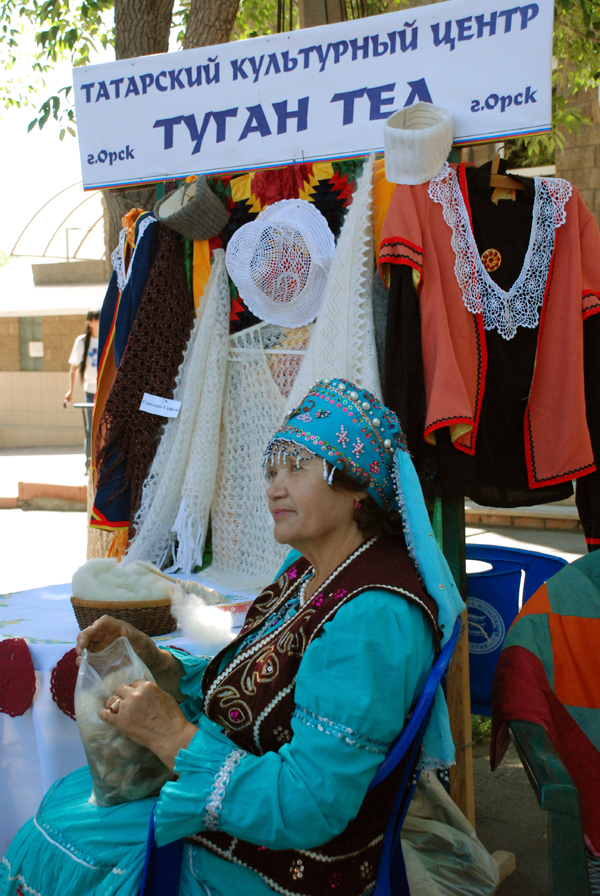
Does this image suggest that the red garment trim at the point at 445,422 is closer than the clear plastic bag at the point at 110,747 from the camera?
No

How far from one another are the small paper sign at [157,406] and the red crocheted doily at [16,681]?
1.14 metres

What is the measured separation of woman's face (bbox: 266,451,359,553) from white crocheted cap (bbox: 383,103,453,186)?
115 centimetres

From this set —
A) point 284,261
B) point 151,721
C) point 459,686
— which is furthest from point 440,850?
point 284,261

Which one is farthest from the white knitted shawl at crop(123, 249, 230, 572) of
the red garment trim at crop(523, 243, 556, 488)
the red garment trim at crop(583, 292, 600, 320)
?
the red garment trim at crop(583, 292, 600, 320)

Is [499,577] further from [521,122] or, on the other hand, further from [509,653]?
[521,122]

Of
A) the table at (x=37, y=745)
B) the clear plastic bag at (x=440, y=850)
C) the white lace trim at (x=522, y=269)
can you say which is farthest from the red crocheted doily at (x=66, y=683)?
the white lace trim at (x=522, y=269)

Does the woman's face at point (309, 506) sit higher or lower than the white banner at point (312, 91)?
lower

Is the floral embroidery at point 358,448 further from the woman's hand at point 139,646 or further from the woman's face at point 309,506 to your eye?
the woman's hand at point 139,646

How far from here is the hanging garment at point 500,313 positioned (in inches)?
89.4

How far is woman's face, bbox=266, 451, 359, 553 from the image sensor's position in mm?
Answer: 1575

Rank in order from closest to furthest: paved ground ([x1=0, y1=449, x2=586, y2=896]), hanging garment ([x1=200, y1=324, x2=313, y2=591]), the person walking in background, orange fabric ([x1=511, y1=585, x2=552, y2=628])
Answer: orange fabric ([x1=511, y1=585, x2=552, y2=628]), paved ground ([x1=0, y1=449, x2=586, y2=896]), hanging garment ([x1=200, y1=324, x2=313, y2=591]), the person walking in background

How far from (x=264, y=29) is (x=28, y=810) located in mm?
5905

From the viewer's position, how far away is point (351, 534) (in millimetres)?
1604

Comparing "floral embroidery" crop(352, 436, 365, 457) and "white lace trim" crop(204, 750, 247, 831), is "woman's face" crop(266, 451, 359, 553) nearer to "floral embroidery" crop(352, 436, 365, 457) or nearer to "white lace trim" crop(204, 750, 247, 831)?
"floral embroidery" crop(352, 436, 365, 457)
